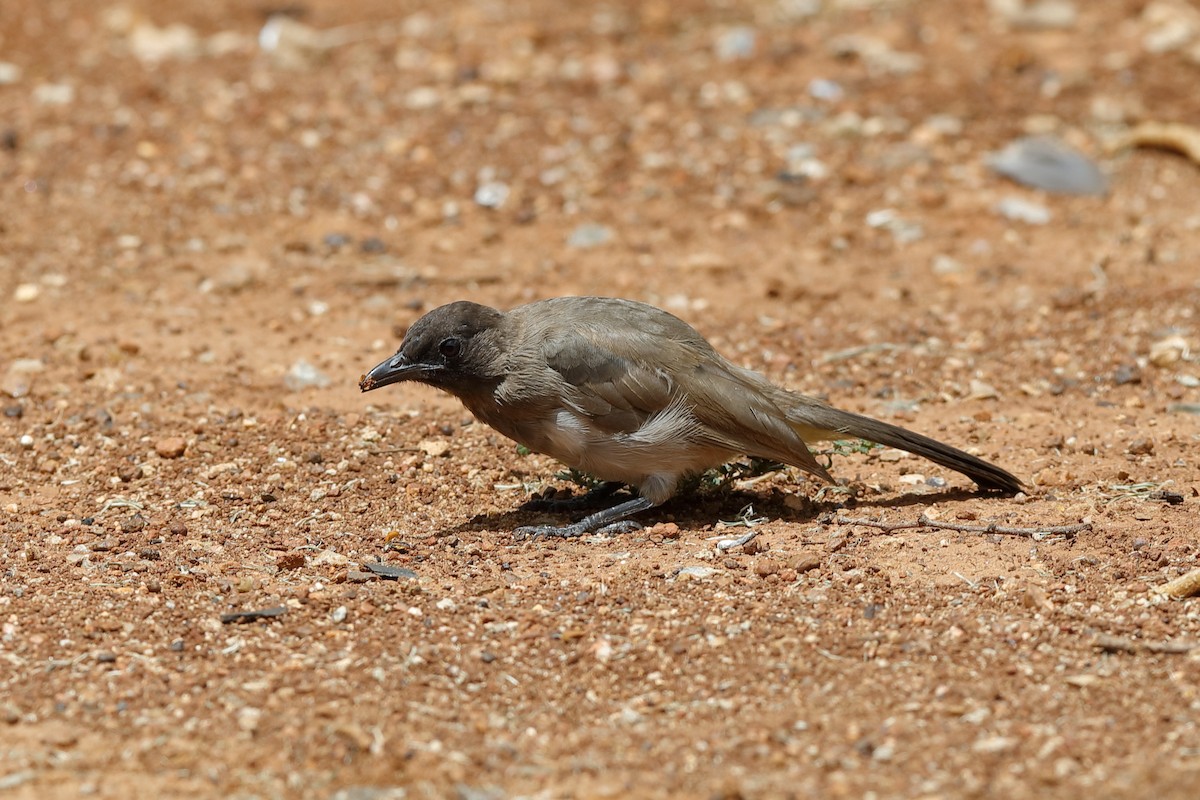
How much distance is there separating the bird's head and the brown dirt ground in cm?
68

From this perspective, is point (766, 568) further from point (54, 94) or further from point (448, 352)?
point (54, 94)

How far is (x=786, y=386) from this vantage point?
862 centimetres

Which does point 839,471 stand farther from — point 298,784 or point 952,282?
point 298,784

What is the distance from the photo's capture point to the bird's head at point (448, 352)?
22.6ft

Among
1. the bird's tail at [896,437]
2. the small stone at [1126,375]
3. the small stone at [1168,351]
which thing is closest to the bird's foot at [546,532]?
the bird's tail at [896,437]

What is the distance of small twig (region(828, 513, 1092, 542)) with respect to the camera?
638 centimetres

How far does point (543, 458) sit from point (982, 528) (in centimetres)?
256

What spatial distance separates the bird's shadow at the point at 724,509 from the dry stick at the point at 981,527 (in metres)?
0.39

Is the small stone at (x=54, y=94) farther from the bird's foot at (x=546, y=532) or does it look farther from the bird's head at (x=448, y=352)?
the bird's foot at (x=546, y=532)

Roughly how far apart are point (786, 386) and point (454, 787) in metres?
4.58

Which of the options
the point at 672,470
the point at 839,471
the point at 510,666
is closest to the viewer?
the point at 510,666

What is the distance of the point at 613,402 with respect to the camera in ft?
22.5

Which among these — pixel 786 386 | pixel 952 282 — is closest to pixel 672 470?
pixel 786 386

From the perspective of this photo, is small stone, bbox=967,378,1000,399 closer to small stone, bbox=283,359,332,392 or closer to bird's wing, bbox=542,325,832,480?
bird's wing, bbox=542,325,832,480
